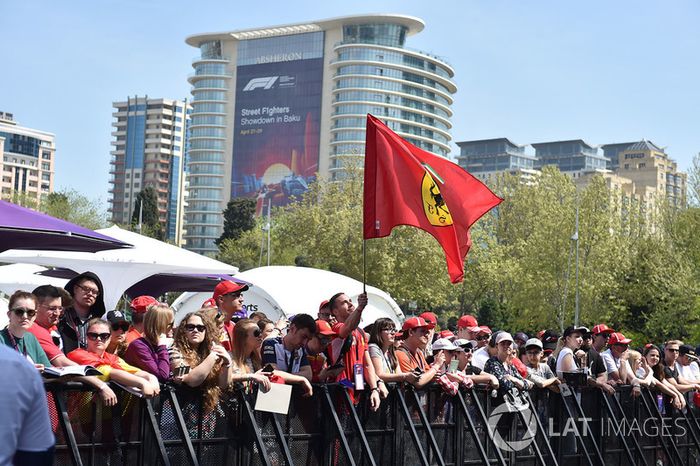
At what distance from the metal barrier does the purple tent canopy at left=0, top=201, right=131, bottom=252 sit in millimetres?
3068

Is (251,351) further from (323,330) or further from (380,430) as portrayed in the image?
(380,430)

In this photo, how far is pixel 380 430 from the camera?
8828 millimetres

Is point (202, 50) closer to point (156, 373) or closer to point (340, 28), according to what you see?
point (340, 28)

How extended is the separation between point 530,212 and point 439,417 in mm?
66431

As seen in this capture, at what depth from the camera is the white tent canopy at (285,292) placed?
27.3 m

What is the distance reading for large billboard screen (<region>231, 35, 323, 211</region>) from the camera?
169 metres

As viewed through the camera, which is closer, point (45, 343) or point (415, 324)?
point (45, 343)

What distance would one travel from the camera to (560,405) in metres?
11.0

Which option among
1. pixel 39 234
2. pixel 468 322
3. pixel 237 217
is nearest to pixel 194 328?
pixel 39 234

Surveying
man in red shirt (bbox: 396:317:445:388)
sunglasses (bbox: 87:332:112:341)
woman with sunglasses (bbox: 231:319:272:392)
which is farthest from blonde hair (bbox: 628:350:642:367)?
sunglasses (bbox: 87:332:112:341)

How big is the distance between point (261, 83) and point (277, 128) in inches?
323

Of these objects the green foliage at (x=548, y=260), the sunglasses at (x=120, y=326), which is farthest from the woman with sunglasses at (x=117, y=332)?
the green foliage at (x=548, y=260)

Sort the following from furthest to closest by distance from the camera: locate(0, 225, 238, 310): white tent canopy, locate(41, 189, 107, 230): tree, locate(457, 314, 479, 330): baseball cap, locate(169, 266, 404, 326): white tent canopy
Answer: locate(41, 189, 107, 230): tree
locate(169, 266, 404, 326): white tent canopy
locate(0, 225, 238, 310): white tent canopy
locate(457, 314, 479, 330): baseball cap

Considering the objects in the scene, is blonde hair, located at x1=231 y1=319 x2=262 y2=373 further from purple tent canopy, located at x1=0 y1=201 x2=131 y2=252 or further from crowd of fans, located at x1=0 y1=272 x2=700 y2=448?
purple tent canopy, located at x1=0 y1=201 x2=131 y2=252
